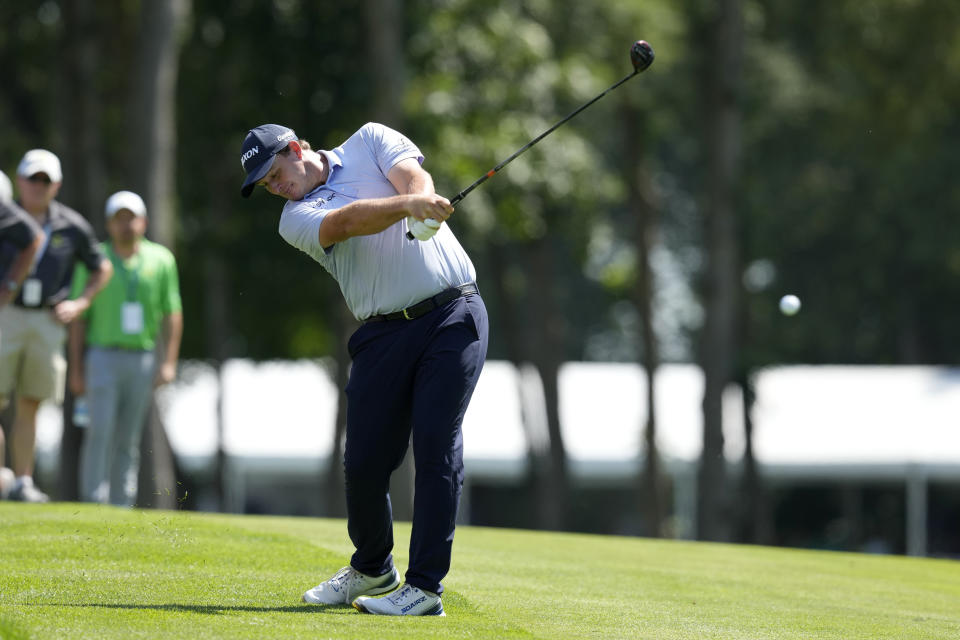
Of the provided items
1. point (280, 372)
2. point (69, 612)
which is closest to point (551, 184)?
point (280, 372)

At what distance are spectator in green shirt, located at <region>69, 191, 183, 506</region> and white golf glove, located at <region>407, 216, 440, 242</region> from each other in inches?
227

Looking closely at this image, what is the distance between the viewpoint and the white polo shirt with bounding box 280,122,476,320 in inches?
237

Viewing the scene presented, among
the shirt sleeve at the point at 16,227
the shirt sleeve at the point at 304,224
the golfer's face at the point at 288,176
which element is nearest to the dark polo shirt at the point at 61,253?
the shirt sleeve at the point at 16,227

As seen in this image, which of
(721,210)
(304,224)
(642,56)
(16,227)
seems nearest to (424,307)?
(304,224)

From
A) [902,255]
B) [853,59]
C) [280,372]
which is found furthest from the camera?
[902,255]

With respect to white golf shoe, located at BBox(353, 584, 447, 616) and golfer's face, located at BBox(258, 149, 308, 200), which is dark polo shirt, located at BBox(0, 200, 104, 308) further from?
white golf shoe, located at BBox(353, 584, 447, 616)

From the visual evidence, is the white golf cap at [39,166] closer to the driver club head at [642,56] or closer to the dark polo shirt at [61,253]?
the dark polo shirt at [61,253]

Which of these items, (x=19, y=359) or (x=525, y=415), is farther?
(x=525, y=415)

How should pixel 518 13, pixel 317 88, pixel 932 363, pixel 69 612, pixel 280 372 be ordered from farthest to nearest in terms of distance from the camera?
1. pixel 932 363
2. pixel 280 372
3. pixel 518 13
4. pixel 317 88
5. pixel 69 612

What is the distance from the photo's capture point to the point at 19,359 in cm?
1074

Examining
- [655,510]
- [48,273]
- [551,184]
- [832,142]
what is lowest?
[655,510]

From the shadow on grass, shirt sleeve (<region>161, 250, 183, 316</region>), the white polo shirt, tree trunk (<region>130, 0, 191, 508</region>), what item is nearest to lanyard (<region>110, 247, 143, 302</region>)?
shirt sleeve (<region>161, 250, 183, 316</region>)

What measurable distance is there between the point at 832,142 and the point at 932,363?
16.2 metres

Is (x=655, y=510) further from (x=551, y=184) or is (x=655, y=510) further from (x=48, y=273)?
(x=48, y=273)
